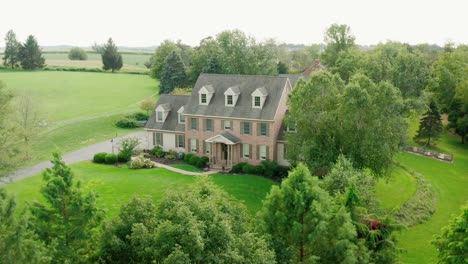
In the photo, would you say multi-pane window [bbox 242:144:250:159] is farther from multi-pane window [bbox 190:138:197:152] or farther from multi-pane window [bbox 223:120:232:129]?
multi-pane window [bbox 190:138:197:152]

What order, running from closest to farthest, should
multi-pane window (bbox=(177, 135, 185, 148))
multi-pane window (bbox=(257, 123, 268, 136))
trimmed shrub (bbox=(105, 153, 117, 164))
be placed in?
multi-pane window (bbox=(257, 123, 268, 136)) < trimmed shrub (bbox=(105, 153, 117, 164)) < multi-pane window (bbox=(177, 135, 185, 148))


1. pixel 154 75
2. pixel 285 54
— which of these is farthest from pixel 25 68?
pixel 285 54

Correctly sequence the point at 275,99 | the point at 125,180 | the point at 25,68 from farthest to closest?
the point at 25,68
the point at 275,99
the point at 125,180

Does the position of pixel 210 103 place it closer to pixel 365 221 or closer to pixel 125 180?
pixel 125 180

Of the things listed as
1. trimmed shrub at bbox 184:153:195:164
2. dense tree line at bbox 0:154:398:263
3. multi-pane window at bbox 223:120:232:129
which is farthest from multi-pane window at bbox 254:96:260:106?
dense tree line at bbox 0:154:398:263

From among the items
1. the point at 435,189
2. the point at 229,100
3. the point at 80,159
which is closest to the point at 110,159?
the point at 80,159

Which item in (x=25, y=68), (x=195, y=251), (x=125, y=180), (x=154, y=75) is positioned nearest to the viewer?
(x=195, y=251)

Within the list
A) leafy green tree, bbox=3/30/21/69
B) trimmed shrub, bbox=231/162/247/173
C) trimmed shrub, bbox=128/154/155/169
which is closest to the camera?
trimmed shrub, bbox=231/162/247/173
